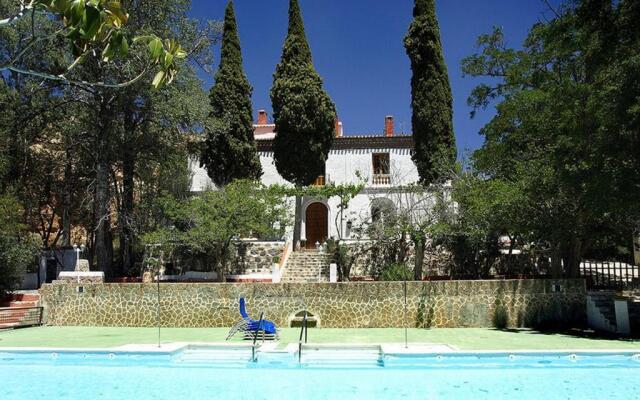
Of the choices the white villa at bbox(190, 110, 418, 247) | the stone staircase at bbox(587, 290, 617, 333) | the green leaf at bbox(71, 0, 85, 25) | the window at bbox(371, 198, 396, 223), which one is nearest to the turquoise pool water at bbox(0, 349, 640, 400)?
the stone staircase at bbox(587, 290, 617, 333)

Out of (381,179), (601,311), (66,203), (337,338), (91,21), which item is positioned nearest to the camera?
(91,21)

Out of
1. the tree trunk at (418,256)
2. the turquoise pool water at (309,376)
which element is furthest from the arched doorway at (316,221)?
the turquoise pool water at (309,376)

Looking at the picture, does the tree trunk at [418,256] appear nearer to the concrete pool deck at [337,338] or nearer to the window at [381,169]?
the concrete pool deck at [337,338]

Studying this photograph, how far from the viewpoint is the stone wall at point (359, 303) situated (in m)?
18.7

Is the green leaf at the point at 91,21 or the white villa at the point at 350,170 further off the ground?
the white villa at the point at 350,170

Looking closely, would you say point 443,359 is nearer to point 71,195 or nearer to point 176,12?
point 176,12

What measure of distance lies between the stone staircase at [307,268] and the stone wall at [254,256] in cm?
102

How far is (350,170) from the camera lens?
35.7 m

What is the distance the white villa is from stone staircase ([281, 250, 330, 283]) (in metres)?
5.28

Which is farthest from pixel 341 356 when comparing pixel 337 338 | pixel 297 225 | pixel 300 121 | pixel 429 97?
pixel 429 97

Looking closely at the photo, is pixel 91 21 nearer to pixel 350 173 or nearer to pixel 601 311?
pixel 601 311

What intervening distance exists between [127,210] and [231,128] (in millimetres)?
A: 6699

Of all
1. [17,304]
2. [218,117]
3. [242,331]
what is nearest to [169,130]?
[218,117]

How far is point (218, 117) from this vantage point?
103ft
